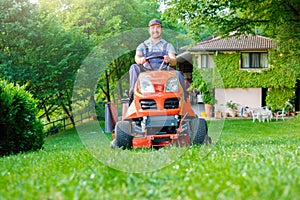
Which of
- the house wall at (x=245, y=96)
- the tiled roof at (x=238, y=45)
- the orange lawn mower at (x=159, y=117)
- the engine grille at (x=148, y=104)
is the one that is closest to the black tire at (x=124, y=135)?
the orange lawn mower at (x=159, y=117)

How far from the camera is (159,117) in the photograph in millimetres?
8008

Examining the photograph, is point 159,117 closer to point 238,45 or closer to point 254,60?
point 238,45

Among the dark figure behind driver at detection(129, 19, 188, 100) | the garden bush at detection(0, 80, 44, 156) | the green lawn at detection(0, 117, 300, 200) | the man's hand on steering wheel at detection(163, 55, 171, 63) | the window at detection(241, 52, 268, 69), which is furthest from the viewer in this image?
the window at detection(241, 52, 268, 69)

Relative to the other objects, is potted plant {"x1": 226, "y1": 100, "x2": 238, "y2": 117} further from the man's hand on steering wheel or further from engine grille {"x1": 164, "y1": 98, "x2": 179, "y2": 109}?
engine grille {"x1": 164, "y1": 98, "x2": 179, "y2": 109}

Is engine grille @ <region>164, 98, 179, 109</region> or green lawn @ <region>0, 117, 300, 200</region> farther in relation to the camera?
engine grille @ <region>164, 98, 179, 109</region>

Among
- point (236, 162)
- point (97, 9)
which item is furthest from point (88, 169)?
point (97, 9)

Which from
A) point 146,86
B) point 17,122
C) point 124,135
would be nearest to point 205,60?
point 17,122

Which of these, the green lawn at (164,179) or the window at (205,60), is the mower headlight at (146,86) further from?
the window at (205,60)

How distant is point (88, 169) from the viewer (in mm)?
5215

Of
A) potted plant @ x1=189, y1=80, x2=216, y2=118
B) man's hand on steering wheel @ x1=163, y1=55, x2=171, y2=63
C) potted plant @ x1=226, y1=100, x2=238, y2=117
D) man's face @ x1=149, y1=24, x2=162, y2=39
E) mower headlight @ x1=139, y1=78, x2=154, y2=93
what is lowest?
potted plant @ x1=226, y1=100, x2=238, y2=117

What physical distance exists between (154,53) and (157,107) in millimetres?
1224

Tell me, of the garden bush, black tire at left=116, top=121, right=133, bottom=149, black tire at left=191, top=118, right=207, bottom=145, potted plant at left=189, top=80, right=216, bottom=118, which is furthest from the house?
black tire at left=116, top=121, right=133, bottom=149

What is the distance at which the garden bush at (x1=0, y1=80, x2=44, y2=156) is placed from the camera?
9.96 metres

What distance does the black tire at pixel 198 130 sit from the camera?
8508mm
